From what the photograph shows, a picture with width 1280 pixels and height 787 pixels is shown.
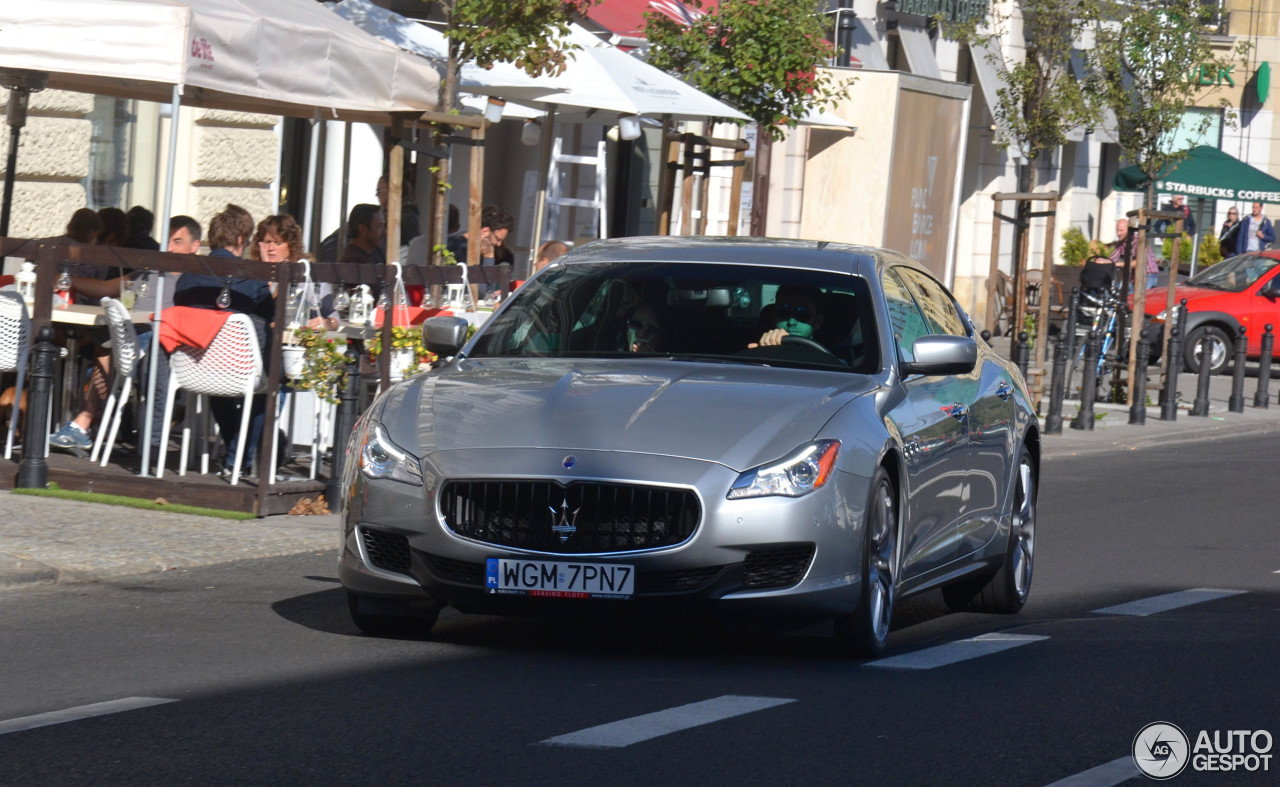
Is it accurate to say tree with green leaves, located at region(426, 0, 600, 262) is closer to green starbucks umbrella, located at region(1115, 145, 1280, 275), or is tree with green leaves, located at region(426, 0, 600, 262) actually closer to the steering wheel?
the steering wheel

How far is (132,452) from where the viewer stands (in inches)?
506

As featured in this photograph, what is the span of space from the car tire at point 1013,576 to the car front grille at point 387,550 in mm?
2811

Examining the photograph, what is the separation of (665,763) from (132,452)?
7.81 meters

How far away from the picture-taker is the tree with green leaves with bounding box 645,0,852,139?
19.4 m

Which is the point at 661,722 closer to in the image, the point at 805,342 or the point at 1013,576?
the point at 805,342

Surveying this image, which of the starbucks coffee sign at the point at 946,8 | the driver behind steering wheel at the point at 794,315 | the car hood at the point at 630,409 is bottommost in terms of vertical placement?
the car hood at the point at 630,409

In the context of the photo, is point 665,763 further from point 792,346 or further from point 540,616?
point 792,346

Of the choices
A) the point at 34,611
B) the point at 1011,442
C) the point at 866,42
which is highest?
the point at 866,42

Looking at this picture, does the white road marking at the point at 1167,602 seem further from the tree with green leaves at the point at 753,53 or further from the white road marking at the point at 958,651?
the tree with green leaves at the point at 753,53

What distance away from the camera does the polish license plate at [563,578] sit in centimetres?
704

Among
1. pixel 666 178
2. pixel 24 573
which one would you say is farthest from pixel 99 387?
pixel 666 178

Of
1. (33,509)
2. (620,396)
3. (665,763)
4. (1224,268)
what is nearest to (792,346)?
(620,396)

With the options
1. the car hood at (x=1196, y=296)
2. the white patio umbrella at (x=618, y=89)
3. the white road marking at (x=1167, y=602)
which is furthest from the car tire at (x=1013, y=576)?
the car hood at (x=1196, y=296)

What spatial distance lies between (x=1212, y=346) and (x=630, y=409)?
22.7m
